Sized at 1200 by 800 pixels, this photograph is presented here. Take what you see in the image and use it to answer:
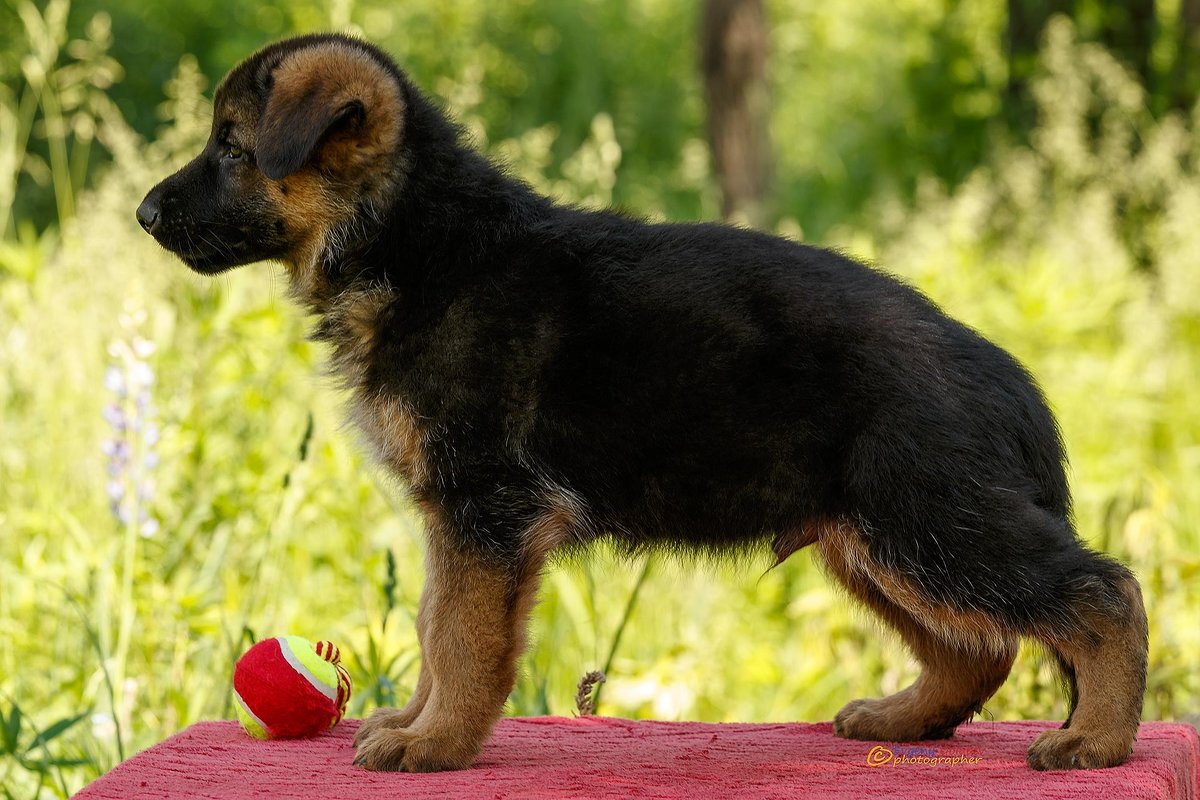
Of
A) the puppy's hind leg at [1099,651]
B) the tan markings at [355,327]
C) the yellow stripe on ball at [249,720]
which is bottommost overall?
the yellow stripe on ball at [249,720]

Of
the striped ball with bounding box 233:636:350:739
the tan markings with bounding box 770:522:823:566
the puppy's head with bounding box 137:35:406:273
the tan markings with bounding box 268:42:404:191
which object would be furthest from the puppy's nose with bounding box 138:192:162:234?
the tan markings with bounding box 770:522:823:566

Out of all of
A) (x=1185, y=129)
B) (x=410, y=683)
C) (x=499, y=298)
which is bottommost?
(x=410, y=683)

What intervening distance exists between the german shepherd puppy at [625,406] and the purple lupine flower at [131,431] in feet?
2.50

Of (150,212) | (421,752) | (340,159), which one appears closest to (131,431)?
(150,212)

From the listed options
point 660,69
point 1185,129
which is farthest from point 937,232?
point 660,69

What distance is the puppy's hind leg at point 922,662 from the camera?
11.9 ft

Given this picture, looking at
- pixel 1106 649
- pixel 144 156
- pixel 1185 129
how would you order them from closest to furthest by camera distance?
1. pixel 1106 649
2. pixel 144 156
3. pixel 1185 129

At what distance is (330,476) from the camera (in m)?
6.04

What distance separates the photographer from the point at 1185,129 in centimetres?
1179

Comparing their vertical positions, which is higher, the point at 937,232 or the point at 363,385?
the point at 937,232

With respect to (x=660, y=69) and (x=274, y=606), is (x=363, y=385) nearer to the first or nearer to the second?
(x=274, y=606)

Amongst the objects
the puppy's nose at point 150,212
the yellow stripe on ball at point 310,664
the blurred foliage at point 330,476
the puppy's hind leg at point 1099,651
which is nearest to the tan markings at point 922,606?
the puppy's hind leg at point 1099,651

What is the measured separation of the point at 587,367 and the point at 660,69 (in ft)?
54.9

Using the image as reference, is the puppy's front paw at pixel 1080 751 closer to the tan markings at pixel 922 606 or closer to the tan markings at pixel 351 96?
the tan markings at pixel 922 606
